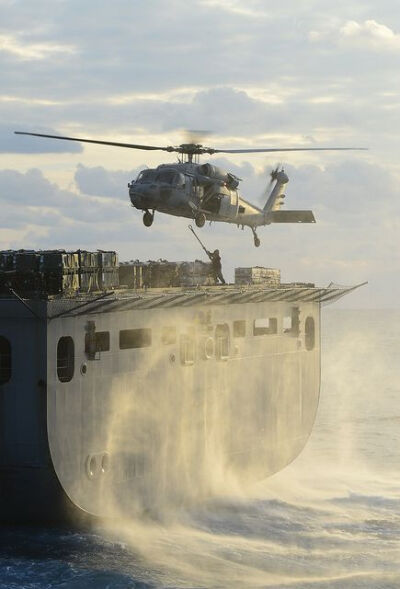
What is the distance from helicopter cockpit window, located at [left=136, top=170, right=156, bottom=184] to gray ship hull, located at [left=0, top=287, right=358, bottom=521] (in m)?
5.71

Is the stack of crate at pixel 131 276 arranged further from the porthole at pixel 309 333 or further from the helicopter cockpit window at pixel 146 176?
the porthole at pixel 309 333

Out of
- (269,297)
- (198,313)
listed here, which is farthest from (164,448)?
(269,297)

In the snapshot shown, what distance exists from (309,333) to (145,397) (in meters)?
15.1

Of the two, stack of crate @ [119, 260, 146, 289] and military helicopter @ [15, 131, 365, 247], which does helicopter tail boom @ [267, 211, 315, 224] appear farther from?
stack of crate @ [119, 260, 146, 289]

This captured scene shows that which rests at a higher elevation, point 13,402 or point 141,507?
point 13,402

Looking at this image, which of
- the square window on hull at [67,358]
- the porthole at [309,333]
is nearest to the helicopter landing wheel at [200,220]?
the porthole at [309,333]

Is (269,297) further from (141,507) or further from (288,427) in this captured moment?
(141,507)

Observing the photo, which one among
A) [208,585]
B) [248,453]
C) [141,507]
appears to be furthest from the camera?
[248,453]

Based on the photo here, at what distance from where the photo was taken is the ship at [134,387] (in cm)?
3566

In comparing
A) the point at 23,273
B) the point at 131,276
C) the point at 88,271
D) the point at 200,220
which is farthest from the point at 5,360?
the point at 200,220

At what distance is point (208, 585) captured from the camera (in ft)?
115

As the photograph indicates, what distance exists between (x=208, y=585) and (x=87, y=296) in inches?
404

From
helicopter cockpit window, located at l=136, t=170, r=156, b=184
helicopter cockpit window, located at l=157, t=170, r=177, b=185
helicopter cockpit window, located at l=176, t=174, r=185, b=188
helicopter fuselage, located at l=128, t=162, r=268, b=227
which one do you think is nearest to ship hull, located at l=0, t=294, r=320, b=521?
helicopter fuselage, located at l=128, t=162, r=268, b=227

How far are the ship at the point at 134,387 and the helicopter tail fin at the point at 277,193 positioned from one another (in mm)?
7171
